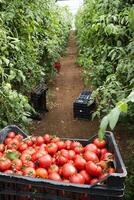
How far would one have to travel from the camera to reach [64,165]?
2420 millimetres

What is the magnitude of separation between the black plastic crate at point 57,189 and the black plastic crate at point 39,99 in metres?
3.88

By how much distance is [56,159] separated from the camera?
255cm

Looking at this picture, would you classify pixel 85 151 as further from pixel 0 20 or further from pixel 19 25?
pixel 19 25

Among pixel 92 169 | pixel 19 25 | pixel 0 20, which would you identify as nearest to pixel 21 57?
pixel 19 25

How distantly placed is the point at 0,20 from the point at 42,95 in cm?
279

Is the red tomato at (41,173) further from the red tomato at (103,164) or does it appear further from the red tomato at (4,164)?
the red tomato at (103,164)

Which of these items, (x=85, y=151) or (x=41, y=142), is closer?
(x=85, y=151)

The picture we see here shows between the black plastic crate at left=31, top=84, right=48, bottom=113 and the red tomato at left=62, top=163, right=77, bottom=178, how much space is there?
384 centimetres

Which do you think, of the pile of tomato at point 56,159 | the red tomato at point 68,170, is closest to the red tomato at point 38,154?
the pile of tomato at point 56,159

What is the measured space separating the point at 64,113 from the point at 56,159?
164 inches

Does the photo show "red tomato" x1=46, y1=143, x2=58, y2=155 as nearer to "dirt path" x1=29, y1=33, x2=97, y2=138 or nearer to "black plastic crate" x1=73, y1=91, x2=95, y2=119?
"dirt path" x1=29, y1=33, x2=97, y2=138

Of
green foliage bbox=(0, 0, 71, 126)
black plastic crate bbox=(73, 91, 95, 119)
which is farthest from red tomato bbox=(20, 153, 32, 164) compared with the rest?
black plastic crate bbox=(73, 91, 95, 119)

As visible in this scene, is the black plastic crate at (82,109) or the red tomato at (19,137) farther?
the black plastic crate at (82,109)

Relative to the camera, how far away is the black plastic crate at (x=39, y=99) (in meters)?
6.20
